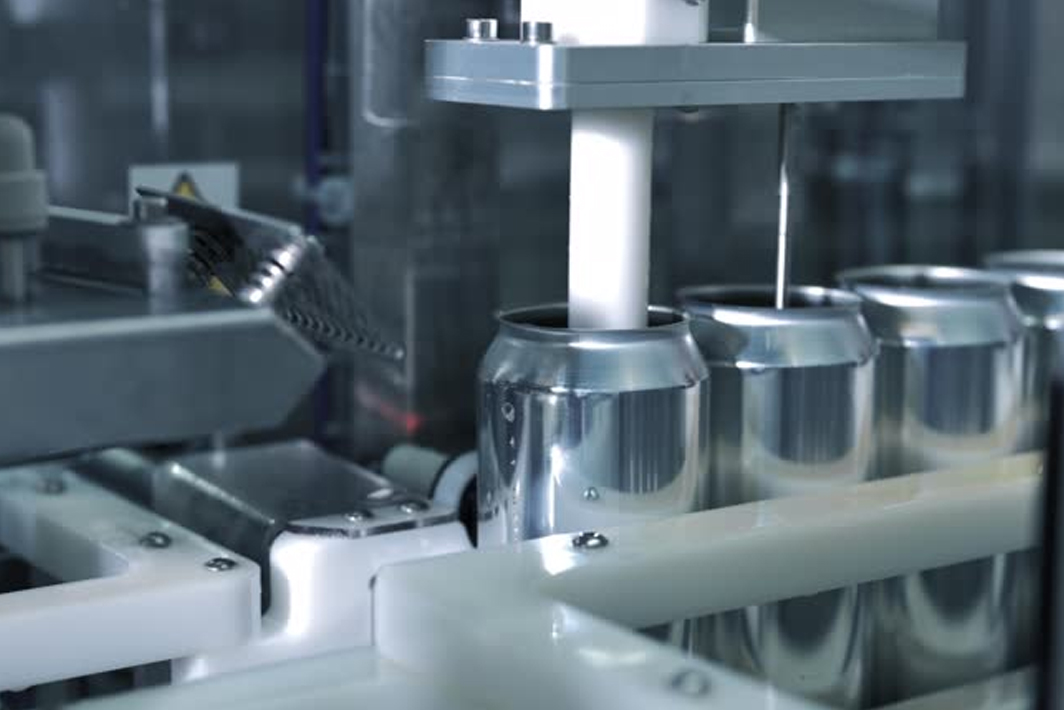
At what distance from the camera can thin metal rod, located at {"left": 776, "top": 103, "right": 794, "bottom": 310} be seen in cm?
111

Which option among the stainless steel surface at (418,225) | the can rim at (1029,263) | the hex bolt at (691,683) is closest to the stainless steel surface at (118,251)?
the hex bolt at (691,683)

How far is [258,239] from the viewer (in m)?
0.78

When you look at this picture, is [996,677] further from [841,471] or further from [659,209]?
[659,209]

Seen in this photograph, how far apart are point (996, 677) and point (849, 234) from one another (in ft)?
3.37

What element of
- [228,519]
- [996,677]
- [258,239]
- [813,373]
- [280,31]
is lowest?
[996,677]

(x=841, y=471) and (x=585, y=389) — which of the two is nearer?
(x=585, y=389)

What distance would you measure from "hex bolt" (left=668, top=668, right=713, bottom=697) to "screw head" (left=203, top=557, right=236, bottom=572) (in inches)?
12.1

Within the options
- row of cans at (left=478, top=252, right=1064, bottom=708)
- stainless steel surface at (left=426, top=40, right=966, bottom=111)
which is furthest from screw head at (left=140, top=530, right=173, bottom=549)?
stainless steel surface at (left=426, top=40, right=966, bottom=111)

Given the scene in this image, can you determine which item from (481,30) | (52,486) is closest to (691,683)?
(481,30)

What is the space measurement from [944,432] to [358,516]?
404 millimetres

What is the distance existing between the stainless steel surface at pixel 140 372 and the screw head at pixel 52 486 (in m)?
0.66

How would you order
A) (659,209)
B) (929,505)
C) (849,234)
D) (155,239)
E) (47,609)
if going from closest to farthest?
(155,239) → (47,609) → (929,505) → (659,209) → (849,234)

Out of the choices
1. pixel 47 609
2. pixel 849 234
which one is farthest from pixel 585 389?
pixel 849 234

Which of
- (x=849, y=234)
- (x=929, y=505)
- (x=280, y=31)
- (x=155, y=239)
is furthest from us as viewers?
(x=849, y=234)
